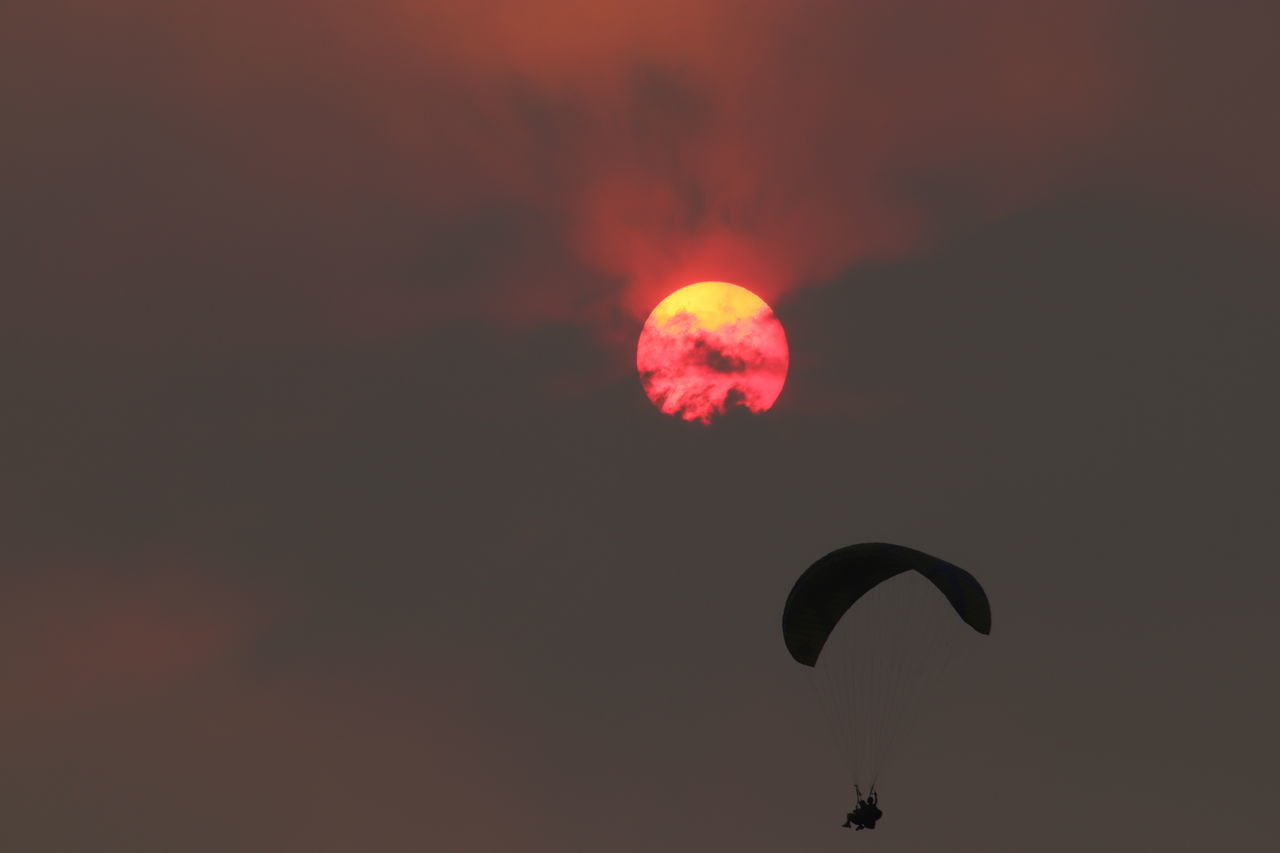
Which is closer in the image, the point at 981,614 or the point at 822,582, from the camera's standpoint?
the point at 981,614

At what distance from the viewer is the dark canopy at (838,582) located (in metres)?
68.1

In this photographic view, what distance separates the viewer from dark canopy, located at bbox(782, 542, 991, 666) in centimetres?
6806

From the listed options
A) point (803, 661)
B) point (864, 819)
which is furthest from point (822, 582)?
point (864, 819)

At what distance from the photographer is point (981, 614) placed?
65188mm

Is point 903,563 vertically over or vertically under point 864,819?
over

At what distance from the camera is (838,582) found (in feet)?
231

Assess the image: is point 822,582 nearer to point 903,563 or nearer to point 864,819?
point 903,563

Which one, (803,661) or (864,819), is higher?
(803,661)

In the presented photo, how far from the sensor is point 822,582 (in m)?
70.2

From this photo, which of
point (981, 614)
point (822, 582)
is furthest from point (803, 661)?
point (981, 614)

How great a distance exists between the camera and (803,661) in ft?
233

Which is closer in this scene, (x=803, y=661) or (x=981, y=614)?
(x=981, y=614)

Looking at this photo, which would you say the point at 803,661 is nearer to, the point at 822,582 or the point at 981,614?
the point at 822,582

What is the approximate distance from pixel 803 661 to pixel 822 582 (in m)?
2.94
